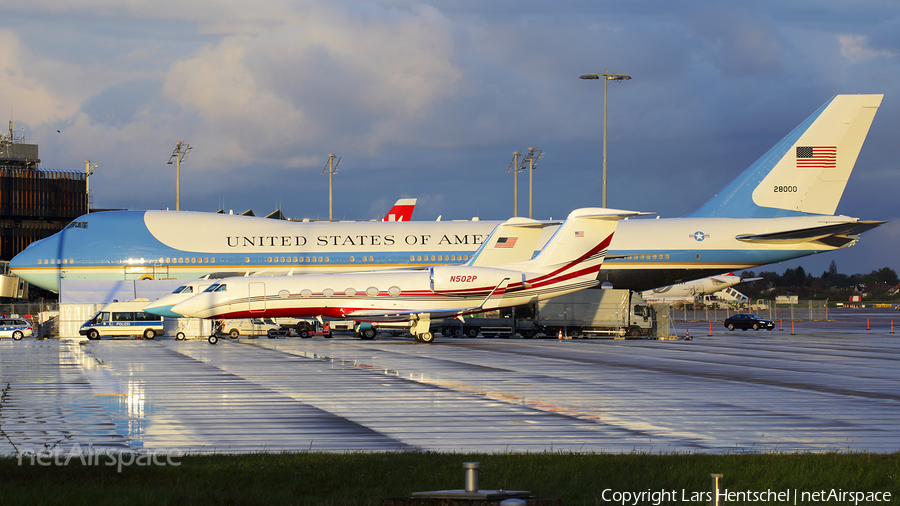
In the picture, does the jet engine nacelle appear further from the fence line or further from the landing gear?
the fence line

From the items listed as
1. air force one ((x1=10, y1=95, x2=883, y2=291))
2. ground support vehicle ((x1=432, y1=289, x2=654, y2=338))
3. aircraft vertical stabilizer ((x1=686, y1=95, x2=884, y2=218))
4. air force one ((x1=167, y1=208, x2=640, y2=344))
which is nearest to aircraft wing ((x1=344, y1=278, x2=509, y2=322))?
air force one ((x1=167, y1=208, x2=640, y2=344))

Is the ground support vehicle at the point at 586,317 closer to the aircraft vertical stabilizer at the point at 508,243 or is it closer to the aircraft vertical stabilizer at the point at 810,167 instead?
the aircraft vertical stabilizer at the point at 508,243

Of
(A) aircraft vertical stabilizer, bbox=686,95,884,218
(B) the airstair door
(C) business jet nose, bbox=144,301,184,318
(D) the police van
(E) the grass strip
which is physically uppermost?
(A) aircraft vertical stabilizer, bbox=686,95,884,218

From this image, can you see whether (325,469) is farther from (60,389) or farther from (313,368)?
(313,368)

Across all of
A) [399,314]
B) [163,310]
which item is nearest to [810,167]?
[399,314]

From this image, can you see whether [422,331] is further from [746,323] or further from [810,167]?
[746,323]

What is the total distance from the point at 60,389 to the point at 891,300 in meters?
171

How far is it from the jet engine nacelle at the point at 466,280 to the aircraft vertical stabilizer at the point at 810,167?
19860 millimetres

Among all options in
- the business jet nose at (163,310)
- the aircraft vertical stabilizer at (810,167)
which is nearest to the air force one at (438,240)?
the aircraft vertical stabilizer at (810,167)

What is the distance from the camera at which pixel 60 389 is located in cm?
1888

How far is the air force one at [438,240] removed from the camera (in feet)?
160

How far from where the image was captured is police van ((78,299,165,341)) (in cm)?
4550

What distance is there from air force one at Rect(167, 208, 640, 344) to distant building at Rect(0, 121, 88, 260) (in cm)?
8150

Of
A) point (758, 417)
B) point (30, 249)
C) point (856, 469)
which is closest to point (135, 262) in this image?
point (30, 249)
